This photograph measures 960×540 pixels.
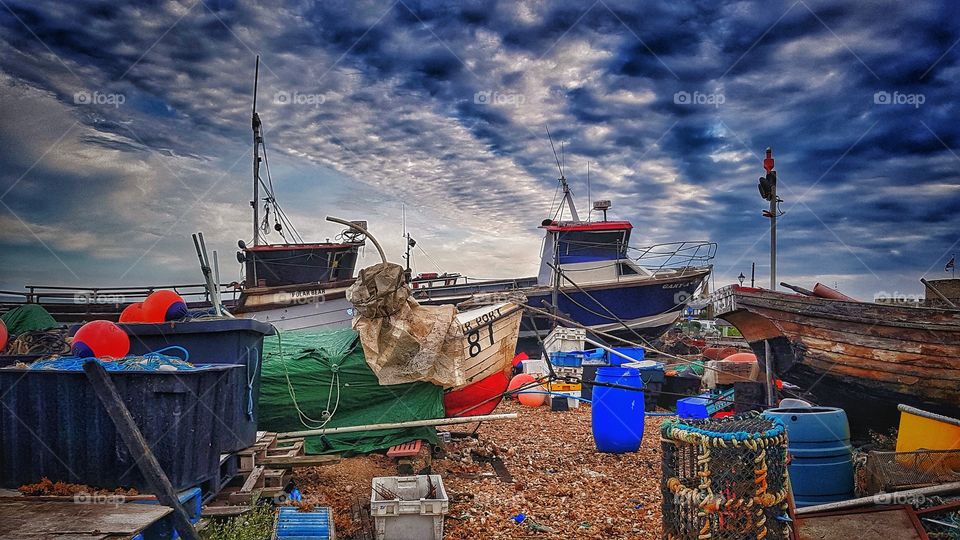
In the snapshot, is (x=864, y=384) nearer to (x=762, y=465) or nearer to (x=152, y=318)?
(x=762, y=465)

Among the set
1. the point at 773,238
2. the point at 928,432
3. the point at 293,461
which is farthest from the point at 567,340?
the point at 293,461

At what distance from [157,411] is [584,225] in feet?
64.0

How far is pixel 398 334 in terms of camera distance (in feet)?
24.3

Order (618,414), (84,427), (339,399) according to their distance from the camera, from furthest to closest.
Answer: (618,414)
(339,399)
(84,427)

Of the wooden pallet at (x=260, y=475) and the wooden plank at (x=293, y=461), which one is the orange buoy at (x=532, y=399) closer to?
the wooden pallet at (x=260, y=475)

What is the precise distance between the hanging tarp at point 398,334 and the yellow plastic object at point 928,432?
4.84 metres

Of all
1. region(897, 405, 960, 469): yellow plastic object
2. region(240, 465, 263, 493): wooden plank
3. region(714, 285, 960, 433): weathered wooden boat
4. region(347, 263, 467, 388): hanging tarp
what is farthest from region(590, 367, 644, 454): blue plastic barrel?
region(240, 465, 263, 493): wooden plank

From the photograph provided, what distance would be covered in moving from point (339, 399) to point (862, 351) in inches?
267

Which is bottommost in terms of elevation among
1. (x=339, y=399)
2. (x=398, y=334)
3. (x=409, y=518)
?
(x=409, y=518)

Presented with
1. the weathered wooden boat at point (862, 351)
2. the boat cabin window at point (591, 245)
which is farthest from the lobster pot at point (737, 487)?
the boat cabin window at point (591, 245)

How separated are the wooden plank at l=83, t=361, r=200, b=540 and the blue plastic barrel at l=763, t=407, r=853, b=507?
4815mm

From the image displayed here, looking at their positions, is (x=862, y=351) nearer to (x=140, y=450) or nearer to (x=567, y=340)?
(x=140, y=450)

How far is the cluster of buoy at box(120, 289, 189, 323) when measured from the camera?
594 cm

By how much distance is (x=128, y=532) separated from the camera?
117 inches
